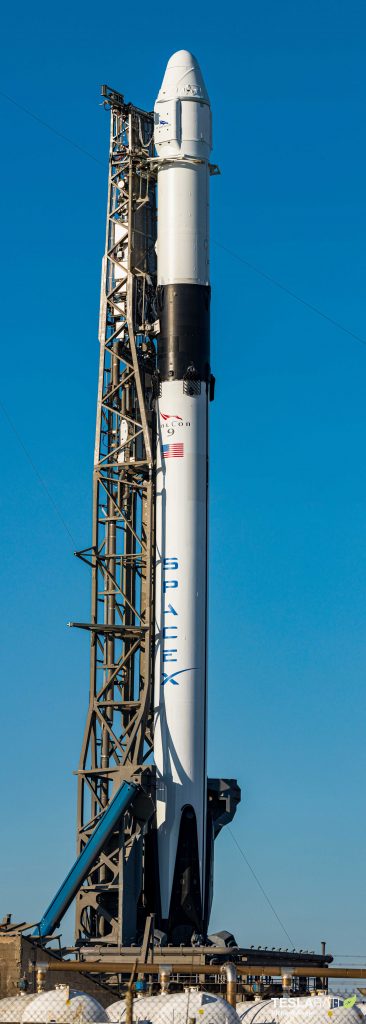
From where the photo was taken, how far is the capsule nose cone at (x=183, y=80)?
71188mm

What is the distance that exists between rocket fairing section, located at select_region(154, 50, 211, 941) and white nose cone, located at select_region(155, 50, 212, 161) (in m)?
0.04

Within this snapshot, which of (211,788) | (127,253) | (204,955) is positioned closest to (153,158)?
(127,253)

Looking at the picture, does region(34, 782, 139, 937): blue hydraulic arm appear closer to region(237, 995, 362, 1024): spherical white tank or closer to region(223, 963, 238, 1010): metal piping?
region(223, 963, 238, 1010): metal piping

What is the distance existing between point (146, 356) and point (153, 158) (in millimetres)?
7341

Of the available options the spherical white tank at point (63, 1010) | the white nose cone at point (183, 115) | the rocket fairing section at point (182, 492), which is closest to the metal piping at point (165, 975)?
the spherical white tank at point (63, 1010)

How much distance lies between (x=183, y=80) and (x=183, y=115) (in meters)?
1.41

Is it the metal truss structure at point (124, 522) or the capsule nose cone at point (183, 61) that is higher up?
the capsule nose cone at point (183, 61)

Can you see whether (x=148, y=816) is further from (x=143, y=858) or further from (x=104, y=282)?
(x=104, y=282)

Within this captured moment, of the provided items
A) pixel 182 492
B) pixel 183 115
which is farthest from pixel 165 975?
pixel 183 115

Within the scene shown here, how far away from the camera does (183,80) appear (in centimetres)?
7138

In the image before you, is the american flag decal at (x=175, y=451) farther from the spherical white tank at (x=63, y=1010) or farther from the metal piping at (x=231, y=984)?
the spherical white tank at (x=63, y=1010)

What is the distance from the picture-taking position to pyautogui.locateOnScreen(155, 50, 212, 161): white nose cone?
232 ft

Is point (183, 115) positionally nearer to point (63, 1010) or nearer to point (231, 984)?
point (231, 984)

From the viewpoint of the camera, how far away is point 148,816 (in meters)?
65.1
